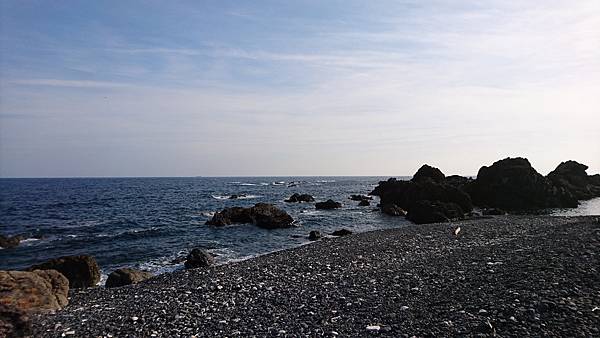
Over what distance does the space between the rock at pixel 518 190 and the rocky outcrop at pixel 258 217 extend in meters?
34.0

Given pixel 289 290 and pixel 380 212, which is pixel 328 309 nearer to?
pixel 289 290

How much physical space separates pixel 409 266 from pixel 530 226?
17785mm

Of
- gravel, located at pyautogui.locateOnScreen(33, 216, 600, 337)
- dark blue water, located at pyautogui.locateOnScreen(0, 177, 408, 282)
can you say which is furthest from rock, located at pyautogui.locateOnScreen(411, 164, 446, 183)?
gravel, located at pyautogui.locateOnScreen(33, 216, 600, 337)

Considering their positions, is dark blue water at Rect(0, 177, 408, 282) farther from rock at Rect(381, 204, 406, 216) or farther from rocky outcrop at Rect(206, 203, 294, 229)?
rock at Rect(381, 204, 406, 216)

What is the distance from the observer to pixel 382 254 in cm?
2069

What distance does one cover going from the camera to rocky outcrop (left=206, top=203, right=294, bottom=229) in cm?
4238

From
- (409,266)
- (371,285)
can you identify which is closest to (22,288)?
(371,285)

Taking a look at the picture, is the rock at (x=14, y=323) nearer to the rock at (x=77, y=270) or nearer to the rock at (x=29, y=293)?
the rock at (x=29, y=293)

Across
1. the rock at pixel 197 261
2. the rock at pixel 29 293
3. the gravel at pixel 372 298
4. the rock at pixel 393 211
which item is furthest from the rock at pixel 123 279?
the rock at pixel 393 211

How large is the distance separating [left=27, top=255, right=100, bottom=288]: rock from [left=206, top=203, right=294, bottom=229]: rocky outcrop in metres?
22.7

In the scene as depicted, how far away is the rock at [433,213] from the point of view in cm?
4350

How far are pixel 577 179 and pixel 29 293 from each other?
95112mm

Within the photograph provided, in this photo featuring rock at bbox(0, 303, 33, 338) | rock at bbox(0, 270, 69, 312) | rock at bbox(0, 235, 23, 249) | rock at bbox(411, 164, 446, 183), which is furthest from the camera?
rock at bbox(411, 164, 446, 183)

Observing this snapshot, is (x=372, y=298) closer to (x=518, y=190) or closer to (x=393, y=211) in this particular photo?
(x=393, y=211)
